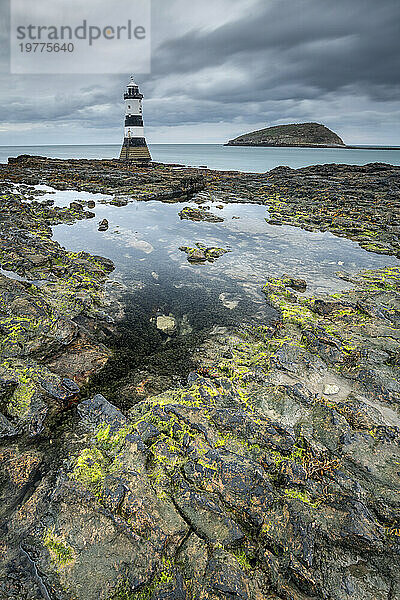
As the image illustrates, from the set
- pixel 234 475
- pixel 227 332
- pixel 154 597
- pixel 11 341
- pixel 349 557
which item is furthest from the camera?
pixel 227 332

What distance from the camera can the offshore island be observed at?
13.8 ft

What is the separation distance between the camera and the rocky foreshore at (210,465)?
4.15 m

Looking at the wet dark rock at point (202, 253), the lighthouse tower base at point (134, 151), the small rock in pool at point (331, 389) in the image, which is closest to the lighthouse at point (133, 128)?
the lighthouse tower base at point (134, 151)

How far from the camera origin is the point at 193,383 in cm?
794

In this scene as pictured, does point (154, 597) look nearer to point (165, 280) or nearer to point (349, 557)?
point (349, 557)

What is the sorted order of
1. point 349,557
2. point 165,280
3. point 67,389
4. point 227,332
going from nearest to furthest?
point 349,557, point 67,389, point 227,332, point 165,280

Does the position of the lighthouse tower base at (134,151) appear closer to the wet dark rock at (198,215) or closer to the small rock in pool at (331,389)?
the wet dark rock at (198,215)

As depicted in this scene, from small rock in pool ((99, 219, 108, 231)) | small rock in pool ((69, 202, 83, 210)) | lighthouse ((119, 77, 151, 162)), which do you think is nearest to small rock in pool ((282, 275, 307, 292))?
small rock in pool ((99, 219, 108, 231))

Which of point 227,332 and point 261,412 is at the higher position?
point 227,332

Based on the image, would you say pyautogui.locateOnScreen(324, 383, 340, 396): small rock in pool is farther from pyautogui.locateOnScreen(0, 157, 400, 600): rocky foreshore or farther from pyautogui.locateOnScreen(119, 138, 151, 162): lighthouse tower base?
pyautogui.locateOnScreen(119, 138, 151, 162): lighthouse tower base

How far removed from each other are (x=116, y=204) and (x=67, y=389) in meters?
27.3

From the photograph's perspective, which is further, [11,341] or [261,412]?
[11,341]

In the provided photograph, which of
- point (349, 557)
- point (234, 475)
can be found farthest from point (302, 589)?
point (234, 475)

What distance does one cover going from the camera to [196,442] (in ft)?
19.6
